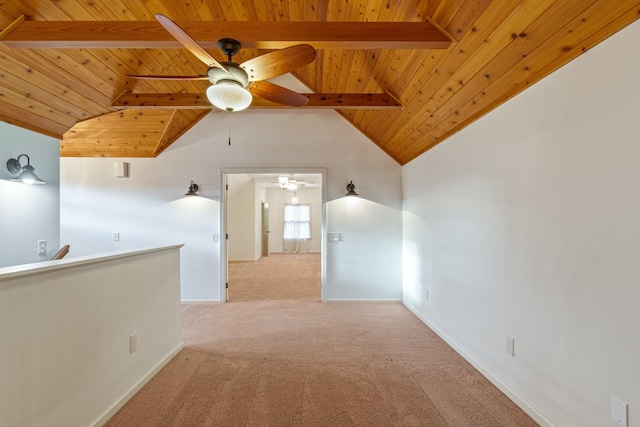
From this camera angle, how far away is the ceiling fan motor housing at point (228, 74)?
5.22 feet

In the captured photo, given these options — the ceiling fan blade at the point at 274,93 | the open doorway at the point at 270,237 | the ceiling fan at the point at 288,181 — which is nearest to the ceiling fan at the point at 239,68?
the ceiling fan blade at the point at 274,93

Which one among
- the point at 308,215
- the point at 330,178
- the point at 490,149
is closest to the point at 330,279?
the point at 330,178

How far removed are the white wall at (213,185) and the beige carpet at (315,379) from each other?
0.80 m

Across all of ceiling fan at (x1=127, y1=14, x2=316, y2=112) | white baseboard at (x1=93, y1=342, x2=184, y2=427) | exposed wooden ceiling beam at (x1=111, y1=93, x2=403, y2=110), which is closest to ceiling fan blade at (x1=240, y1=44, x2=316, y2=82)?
ceiling fan at (x1=127, y1=14, x2=316, y2=112)

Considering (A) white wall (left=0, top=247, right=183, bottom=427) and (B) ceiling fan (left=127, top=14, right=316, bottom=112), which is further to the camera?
(B) ceiling fan (left=127, top=14, right=316, bottom=112)

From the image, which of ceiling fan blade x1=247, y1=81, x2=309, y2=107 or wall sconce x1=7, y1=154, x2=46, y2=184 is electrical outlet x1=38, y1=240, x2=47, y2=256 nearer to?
wall sconce x1=7, y1=154, x2=46, y2=184

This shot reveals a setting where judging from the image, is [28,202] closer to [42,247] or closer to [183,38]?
[42,247]

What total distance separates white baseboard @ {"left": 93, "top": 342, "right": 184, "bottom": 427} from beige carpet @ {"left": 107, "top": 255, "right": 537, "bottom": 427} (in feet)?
0.13

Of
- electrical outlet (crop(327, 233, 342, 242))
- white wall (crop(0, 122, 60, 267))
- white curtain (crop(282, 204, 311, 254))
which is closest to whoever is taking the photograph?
white wall (crop(0, 122, 60, 267))

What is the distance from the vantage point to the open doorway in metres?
4.47

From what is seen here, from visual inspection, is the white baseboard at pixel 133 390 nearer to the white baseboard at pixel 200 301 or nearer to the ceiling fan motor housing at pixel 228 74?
the white baseboard at pixel 200 301

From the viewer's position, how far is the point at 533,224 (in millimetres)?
1788

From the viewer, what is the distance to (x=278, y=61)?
1.60 metres

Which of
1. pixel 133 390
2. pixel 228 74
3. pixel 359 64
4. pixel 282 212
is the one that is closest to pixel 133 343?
pixel 133 390
